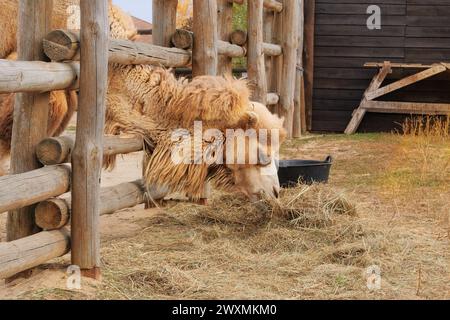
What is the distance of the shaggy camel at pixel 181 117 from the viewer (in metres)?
5.10

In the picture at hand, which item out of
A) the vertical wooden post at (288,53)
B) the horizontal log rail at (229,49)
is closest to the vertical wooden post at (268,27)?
the vertical wooden post at (288,53)

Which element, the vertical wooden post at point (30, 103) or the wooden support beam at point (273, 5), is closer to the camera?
the vertical wooden post at point (30, 103)

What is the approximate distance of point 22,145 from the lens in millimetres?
3973

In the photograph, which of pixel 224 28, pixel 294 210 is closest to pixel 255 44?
pixel 224 28

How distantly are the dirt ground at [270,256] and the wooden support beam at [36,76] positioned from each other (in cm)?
103

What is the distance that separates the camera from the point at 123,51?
4.87 m

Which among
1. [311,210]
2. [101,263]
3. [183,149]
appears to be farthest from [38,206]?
[311,210]

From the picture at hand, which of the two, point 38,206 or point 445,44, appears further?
point 445,44

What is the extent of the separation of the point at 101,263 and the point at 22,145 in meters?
0.91

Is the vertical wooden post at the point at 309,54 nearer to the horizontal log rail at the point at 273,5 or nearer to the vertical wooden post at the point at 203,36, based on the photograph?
the horizontal log rail at the point at 273,5

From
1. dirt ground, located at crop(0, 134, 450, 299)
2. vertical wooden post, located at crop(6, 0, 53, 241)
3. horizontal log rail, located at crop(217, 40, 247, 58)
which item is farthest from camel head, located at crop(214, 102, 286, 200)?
horizontal log rail, located at crop(217, 40, 247, 58)

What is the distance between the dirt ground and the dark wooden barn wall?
6.60 meters
